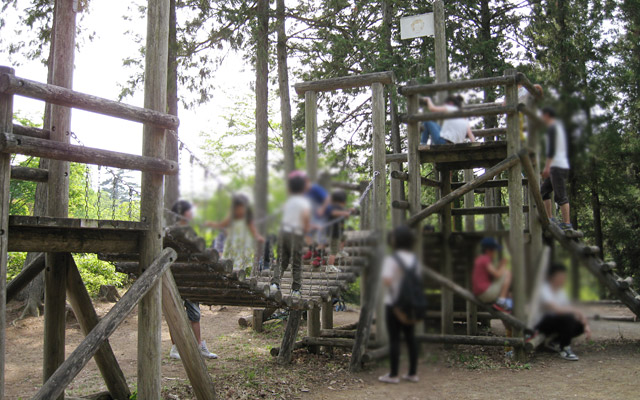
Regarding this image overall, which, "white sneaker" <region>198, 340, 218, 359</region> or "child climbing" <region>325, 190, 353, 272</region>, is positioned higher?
"child climbing" <region>325, 190, 353, 272</region>

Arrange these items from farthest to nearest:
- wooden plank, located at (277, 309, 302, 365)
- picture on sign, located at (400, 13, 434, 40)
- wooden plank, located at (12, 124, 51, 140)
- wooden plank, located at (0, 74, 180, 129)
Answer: wooden plank, located at (277, 309, 302, 365), wooden plank, located at (12, 124, 51, 140), wooden plank, located at (0, 74, 180, 129), picture on sign, located at (400, 13, 434, 40)

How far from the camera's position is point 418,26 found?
5.40 feet

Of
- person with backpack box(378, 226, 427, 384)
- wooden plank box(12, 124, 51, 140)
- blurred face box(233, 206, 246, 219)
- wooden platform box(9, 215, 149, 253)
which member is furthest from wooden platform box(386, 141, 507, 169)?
wooden plank box(12, 124, 51, 140)

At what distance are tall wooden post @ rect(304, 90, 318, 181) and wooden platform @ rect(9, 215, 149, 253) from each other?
2.01m

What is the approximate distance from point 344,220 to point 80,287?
16.9 ft

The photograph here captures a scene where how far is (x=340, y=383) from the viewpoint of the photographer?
784 cm

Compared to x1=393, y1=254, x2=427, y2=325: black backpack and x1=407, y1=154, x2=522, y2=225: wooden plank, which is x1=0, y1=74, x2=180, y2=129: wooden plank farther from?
x1=393, y1=254, x2=427, y2=325: black backpack

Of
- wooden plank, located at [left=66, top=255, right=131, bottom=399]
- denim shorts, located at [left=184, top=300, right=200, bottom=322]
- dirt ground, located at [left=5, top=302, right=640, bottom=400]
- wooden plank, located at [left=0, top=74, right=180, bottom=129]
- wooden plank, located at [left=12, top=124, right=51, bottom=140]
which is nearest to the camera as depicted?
wooden plank, located at [left=0, top=74, right=180, bottom=129]

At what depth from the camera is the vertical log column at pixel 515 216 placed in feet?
3.75

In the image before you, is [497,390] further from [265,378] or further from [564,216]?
[564,216]

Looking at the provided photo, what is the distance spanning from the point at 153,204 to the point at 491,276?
409 centimetres

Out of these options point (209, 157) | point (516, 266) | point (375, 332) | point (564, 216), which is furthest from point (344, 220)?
point (564, 216)

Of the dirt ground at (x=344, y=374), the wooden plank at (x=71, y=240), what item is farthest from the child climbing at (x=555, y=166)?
the dirt ground at (x=344, y=374)

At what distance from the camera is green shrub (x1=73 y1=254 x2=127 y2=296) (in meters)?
12.6
